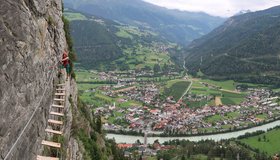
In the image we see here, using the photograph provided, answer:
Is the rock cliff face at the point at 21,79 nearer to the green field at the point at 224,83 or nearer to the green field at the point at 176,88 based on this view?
the green field at the point at 176,88

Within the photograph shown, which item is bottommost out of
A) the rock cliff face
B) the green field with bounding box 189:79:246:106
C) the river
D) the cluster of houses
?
the river

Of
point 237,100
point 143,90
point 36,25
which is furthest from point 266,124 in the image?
point 36,25

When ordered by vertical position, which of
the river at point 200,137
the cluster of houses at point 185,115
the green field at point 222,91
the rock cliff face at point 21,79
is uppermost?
the rock cliff face at point 21,79

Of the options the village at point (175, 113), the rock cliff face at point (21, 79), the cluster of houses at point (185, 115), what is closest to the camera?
the rock cliff face at point (21, 79)

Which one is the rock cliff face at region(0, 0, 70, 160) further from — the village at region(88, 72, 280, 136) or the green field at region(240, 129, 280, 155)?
the green field at region(240, 129, 280, 155)

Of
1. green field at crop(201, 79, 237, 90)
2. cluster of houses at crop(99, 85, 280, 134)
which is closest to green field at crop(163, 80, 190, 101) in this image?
cluster of houses at crop(99, 85, 280, 134)

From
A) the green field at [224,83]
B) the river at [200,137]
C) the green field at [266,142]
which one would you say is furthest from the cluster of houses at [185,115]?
the green field at [224,83]
